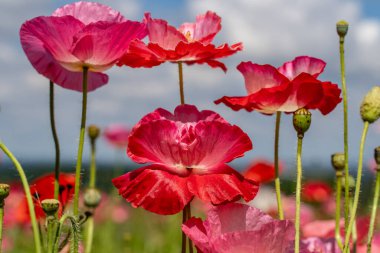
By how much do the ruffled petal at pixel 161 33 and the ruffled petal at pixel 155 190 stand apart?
0.18 meters

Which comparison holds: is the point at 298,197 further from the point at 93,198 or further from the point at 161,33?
the point at 93,198

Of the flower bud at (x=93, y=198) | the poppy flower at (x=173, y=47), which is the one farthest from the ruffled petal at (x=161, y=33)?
the flower bud at (x=93, y=198)

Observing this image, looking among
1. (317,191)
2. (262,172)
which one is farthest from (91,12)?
(317,191)

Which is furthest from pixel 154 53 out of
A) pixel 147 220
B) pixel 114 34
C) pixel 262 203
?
pixel 147 220

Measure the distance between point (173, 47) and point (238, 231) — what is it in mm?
285

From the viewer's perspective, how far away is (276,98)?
0.89 meters

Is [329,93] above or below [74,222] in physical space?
above

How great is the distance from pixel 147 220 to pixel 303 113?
423 cm

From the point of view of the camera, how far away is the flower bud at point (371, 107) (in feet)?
2.86

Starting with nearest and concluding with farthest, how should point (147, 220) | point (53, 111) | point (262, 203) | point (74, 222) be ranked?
1. point (74, 222)
2. point (53, 111)
3. point (262, 203)
4. point (147, 220)

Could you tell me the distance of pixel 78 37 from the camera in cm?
89

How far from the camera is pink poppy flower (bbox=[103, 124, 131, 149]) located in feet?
14.2

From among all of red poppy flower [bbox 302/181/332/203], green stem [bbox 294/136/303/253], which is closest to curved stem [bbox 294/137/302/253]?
green stem [bbox 294/136/303/253]

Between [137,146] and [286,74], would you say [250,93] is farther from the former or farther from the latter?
[137,146]
